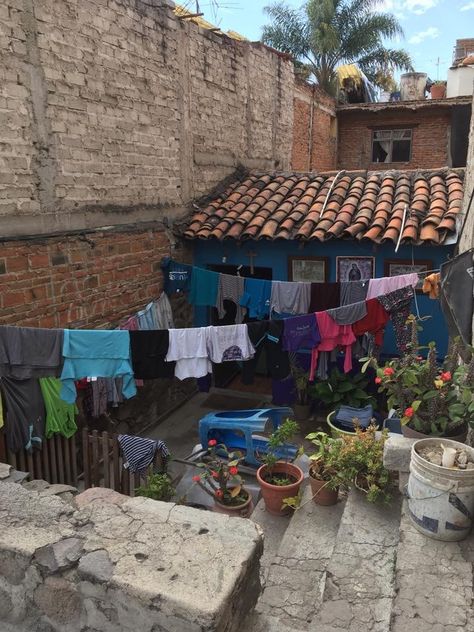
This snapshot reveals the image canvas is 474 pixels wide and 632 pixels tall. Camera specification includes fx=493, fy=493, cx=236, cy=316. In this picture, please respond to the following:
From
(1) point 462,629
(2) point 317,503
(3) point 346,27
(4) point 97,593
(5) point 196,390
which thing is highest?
(3) point 346,27

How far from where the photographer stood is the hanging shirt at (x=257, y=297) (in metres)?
7.90

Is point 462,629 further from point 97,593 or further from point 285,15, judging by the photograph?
point 285,15

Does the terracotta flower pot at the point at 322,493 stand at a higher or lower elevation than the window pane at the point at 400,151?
lower

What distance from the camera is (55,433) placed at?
6.29 m

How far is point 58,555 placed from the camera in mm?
2479

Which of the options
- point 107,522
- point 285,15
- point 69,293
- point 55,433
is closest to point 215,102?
point 69,293

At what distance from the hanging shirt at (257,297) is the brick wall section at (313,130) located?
7389 mm

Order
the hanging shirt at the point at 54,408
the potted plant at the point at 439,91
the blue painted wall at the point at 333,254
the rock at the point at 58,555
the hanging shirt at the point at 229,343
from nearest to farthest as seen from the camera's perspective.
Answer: the rock at the point at 58,555 < the hanging shirt at the point at 54,408 < the hanging shirt at the point at 229,343 < the blue painted wall at the point at 333,254 < the potted plant at the point at 439,91

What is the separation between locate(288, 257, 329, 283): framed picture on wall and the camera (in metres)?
8.64

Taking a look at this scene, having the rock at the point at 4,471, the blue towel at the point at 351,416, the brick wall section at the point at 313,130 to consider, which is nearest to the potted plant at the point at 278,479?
the blue towel at the point at 351,416

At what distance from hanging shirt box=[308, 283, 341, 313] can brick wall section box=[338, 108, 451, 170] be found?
10.8 m

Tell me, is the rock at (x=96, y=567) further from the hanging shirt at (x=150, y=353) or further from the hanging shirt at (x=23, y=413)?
the hanging shirt at (x=23, y=413)

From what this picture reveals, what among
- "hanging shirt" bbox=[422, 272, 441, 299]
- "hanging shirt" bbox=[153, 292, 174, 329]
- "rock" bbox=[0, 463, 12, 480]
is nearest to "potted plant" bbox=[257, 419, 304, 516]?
"hanging shirt" bbox=[422, 272, 441, 299]

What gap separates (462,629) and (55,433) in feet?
16.4
